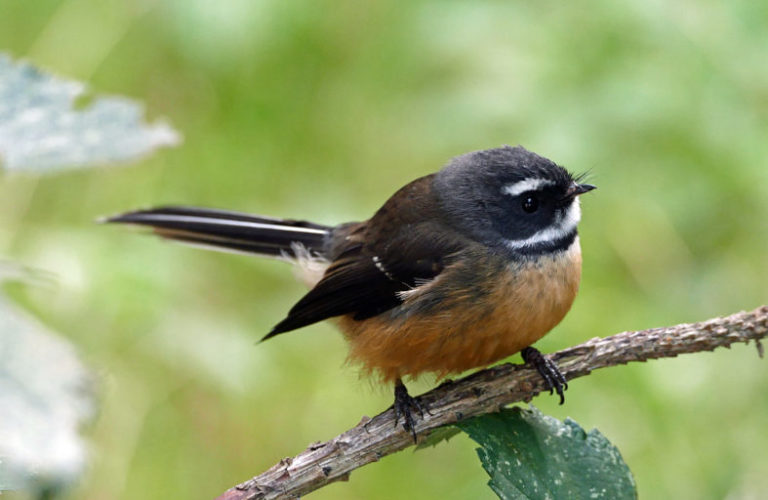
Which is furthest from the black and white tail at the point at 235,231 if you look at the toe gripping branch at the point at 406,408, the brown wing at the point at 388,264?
the toe gripping branch at the point at 406,408

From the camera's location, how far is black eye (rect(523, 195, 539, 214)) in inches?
155

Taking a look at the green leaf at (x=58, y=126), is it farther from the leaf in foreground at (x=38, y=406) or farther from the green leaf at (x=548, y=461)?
the green leaf at (x=548, y=461)

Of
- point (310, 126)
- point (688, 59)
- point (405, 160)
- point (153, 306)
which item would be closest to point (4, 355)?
point (153, 306)

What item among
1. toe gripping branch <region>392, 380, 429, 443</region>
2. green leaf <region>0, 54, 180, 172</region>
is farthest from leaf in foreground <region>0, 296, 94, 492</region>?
toe gripping branch <region>392, 380, 429, 443</region>

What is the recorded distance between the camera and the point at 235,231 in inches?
188

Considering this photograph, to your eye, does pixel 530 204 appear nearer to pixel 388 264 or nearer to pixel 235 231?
pixel 388 264

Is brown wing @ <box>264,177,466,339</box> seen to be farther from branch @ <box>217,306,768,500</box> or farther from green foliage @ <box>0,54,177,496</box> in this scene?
green foliage @ <box>0,54,177,496</box>

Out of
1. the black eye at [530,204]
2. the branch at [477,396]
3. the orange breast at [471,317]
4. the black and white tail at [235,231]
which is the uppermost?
the black and white tail at [235,231]

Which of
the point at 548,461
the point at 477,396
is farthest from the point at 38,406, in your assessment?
the point at 477,396

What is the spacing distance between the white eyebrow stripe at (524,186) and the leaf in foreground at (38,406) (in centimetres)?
311

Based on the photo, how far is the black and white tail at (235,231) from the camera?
4703mm

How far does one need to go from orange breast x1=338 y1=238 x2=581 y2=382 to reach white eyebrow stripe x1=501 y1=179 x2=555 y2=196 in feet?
1.00

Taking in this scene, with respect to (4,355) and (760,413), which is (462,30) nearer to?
(760,413)

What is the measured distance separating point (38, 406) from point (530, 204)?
323 centimetres
